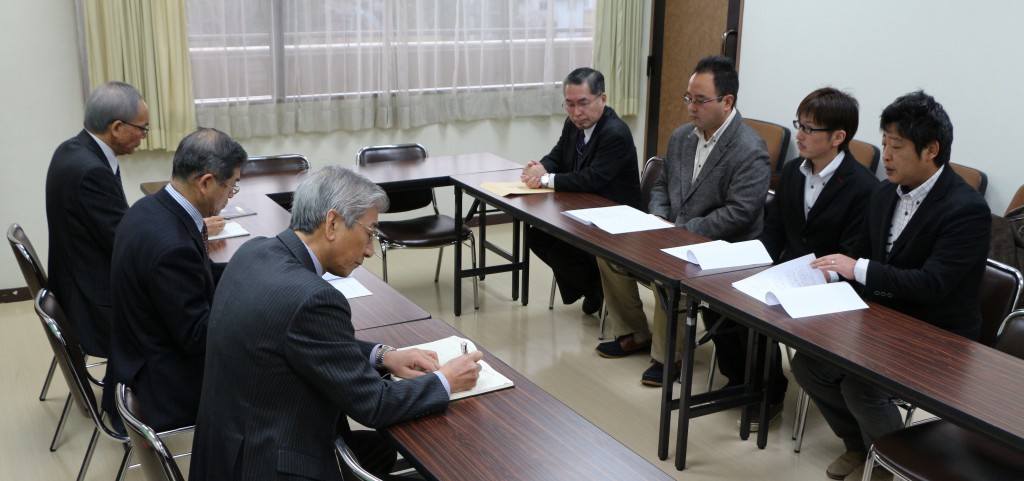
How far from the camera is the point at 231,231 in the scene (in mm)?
3678

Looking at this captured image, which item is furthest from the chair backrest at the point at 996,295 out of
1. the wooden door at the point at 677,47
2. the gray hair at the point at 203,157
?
the wooden door at the point at 677,47

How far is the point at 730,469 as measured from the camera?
3367 millimetres

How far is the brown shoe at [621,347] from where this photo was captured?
4359 millimetres

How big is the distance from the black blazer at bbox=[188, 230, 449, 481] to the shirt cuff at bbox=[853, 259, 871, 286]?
1647 millimetres

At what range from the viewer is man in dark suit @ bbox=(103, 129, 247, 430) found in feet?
8.16

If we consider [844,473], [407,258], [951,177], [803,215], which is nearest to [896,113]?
[951,177]

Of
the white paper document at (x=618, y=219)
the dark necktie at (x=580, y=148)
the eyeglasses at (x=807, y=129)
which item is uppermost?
the eyeglasses at (x=807, y=129)

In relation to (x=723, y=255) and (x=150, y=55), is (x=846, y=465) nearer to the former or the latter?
(x=723, y=255)

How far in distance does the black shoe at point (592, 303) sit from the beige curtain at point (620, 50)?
2.22 meters

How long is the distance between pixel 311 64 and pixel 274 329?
404cm

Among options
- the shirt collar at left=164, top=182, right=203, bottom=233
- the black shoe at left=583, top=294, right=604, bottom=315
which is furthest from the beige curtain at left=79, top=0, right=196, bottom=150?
the shirt collar at left=164, top=182, right=203, bottom=233

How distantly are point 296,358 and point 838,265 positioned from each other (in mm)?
1861

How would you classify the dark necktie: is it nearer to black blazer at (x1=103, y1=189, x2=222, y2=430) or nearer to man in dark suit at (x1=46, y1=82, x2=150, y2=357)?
man in dark suit at (x1=46, y1=82, x2=150, y2=357)

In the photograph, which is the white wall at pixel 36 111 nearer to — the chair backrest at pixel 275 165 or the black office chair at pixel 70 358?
the chair backrest at pixel 275 165
